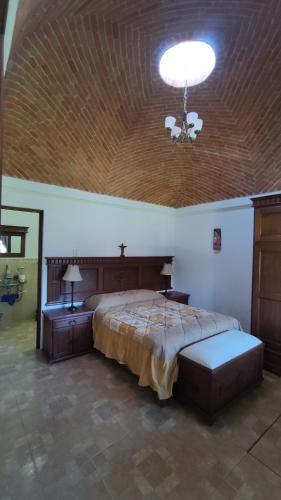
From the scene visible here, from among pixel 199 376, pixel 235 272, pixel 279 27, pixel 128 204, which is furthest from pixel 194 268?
pixel 279 27

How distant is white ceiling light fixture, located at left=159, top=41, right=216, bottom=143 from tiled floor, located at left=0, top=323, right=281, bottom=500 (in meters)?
2.60

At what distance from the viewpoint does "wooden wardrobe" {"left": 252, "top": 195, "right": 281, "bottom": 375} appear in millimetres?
3018

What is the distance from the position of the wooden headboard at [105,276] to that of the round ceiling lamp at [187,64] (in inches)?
109

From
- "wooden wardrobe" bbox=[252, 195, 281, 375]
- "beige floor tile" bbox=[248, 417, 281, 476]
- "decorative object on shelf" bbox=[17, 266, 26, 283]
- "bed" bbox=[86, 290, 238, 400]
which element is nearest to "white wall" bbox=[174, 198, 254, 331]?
"wooden wardrobe" bbox=[252, 195, 281, 375]

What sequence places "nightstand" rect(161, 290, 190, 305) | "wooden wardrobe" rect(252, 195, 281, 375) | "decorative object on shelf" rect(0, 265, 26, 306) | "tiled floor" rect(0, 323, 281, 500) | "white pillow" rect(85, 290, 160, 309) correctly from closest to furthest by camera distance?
"tiled floor" rect(0, 323, 281, 500) < "wooden wardrobe" rect(252, 195, 281, 375) < "white pillow" rect(85, 290, 160, 309) < "decorative object on shelf" rect(0, 265, 26, 306) < "nightstand" rect(161, 290, 190, 305)

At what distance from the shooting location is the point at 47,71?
2104 mm

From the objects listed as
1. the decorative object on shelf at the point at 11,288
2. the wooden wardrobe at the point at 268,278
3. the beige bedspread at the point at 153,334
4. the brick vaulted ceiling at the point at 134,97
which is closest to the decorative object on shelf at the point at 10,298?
the decorative object on shelf at the point at 11,288

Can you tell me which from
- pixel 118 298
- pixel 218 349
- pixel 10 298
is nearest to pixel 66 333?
pixel 118 298

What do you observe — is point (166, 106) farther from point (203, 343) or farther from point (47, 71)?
point (203, 343)

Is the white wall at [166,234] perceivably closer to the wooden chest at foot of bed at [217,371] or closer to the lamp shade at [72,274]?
the lamp shade at [72,274]

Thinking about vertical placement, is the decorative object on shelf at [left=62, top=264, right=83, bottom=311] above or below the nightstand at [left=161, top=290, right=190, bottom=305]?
above

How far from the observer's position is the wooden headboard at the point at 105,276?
11.8ft

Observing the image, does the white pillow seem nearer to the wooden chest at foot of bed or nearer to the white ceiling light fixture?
the wooden chest at foot of bed

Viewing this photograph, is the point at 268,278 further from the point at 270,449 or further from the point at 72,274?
the point at 72,274
